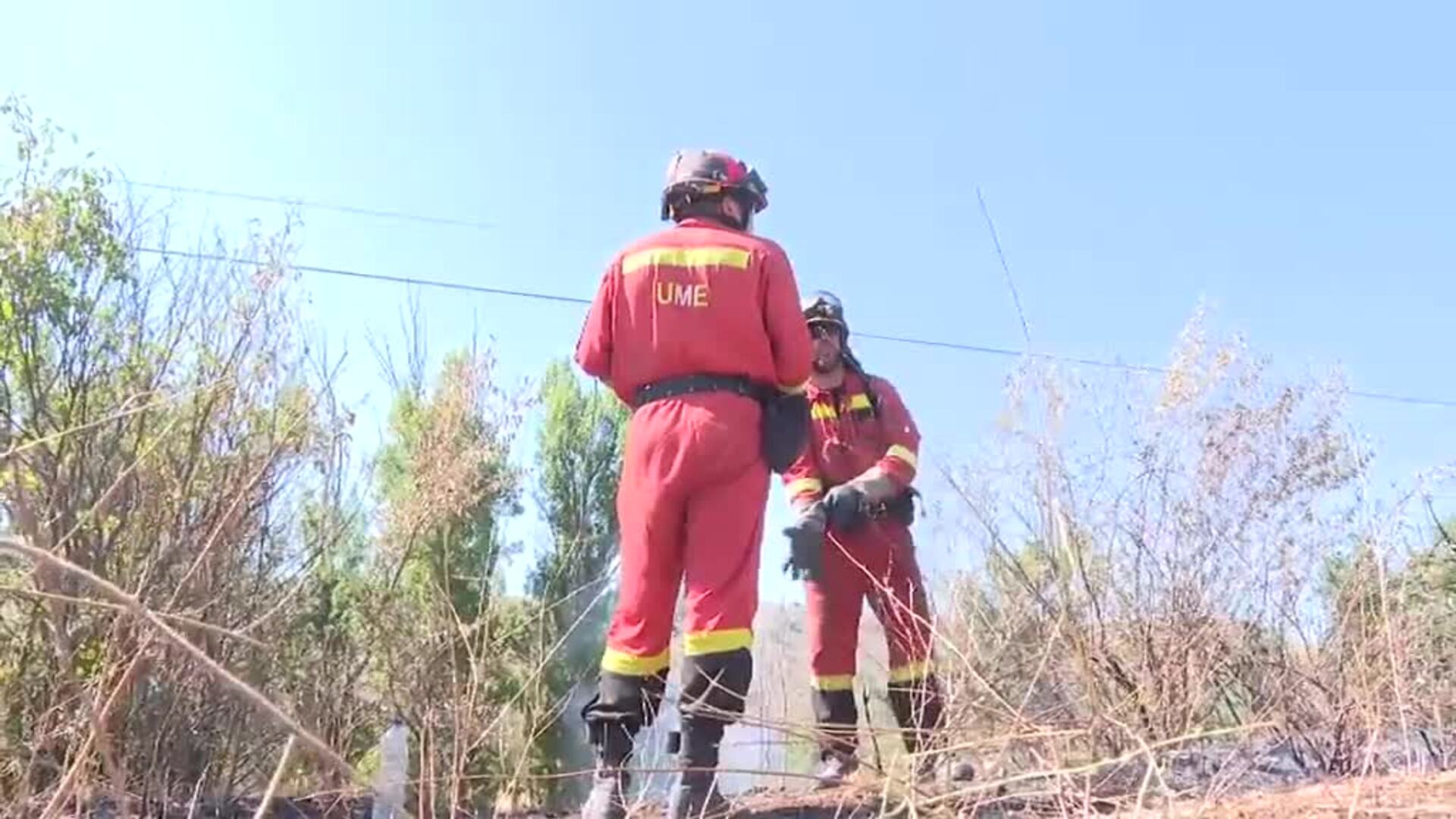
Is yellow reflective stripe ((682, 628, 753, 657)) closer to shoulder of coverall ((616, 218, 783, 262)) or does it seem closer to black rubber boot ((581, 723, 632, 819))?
black rubber boot ((581, 723, 632, 819))

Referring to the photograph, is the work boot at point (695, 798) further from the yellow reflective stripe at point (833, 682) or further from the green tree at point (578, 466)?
the green tree at point (578, 466)

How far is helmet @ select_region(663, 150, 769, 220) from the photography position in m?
3.37

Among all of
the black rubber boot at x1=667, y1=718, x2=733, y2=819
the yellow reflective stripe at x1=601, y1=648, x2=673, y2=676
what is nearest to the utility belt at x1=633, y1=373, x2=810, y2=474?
the yellow reflective stripe at x1=601, y1=648, x2=673, y2=676

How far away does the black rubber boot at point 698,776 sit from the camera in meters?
2.70

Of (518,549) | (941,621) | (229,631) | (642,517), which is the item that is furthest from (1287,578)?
(518,549)

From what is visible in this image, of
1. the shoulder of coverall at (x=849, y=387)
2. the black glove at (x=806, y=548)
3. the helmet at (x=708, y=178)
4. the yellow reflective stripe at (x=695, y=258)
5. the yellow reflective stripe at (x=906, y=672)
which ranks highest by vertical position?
the helmet at (x=708, y=178)

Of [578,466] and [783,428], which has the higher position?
[578,466]

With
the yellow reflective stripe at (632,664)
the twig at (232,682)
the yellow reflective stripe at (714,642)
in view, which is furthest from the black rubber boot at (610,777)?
the twig at (232,682)

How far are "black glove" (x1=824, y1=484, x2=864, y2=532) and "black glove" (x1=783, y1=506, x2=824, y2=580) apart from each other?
0.10 meters

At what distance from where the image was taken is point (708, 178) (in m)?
3.37

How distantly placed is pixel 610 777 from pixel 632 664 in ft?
0.87

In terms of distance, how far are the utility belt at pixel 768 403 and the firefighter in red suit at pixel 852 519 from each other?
1.44ft

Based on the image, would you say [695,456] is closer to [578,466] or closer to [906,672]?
[906,672]

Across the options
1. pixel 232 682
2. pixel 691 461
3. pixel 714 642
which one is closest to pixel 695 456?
pixel 691 461
